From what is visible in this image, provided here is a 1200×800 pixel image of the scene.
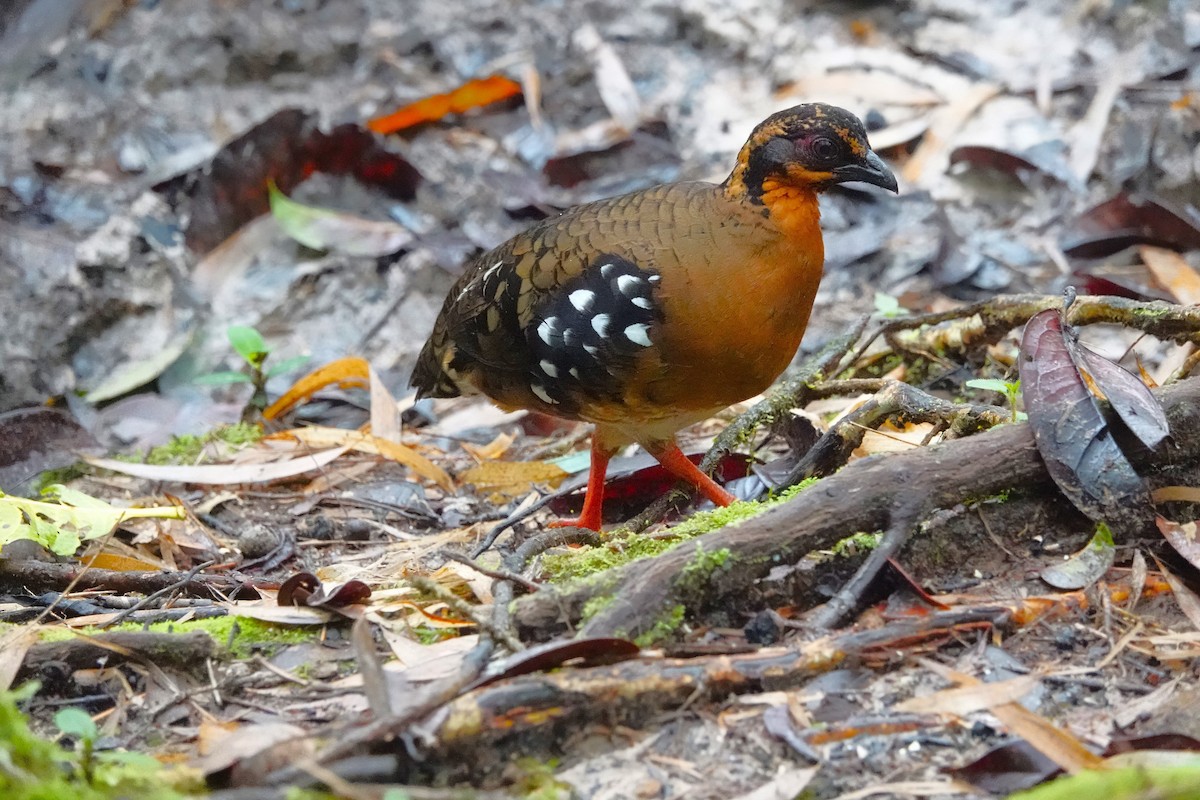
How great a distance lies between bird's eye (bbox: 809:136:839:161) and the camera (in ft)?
11.7

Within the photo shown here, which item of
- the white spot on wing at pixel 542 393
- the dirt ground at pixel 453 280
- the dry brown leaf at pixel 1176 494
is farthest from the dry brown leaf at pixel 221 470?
the dry brown leaf at pixel 1176 494

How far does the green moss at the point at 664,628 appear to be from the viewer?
8.13ft

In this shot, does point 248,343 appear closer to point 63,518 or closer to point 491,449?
point 491,449

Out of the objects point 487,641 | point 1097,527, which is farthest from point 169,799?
point 1097,527

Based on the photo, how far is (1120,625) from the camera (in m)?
2.58

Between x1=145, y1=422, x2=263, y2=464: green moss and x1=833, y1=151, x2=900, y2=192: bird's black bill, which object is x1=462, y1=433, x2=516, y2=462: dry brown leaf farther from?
x1=833, y1=151, x2=900, y2=192: bird's black bill

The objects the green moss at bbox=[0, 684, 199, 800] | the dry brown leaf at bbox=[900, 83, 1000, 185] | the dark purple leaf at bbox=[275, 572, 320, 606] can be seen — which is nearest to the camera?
the green moss at bbox=[0, 684, 199, 800]

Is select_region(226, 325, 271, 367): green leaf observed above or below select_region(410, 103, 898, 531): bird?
below

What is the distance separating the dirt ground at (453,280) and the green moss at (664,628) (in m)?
0.02

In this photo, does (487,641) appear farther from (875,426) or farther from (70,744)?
(875,426)

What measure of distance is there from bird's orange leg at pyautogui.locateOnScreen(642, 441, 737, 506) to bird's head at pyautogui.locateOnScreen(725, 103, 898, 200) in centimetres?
91

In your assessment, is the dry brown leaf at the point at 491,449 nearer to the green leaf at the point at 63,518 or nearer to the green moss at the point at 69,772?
the green leaf at the point at 63,518

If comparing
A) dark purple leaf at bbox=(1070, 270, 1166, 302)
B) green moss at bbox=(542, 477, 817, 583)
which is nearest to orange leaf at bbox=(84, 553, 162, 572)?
green moss at bbox=(542, 477, 817, 583)

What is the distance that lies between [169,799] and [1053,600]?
191 centimetres
